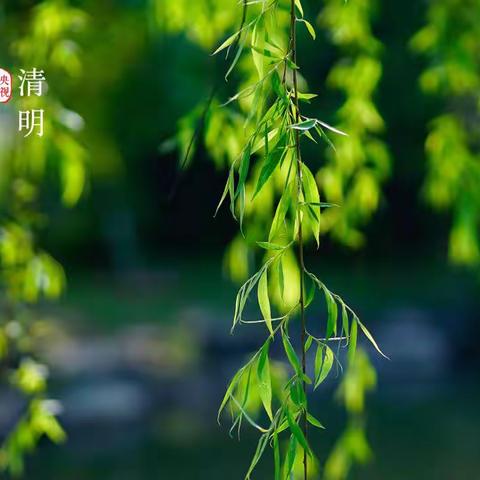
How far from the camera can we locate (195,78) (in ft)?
24.5

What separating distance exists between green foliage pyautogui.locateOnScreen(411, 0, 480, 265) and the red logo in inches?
27.3

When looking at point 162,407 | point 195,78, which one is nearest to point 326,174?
point 162,407

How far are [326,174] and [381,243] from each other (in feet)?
28.7

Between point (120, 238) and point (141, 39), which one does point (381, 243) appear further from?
point (141, 39)

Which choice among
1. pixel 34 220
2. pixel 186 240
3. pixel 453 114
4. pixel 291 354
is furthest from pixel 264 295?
pixel 186 240

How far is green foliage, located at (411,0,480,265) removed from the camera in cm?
150

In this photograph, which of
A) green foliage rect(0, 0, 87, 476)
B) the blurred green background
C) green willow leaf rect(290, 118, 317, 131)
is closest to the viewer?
green willow leaf rect(290, 118, 317, 131)

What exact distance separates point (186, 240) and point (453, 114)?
892cm

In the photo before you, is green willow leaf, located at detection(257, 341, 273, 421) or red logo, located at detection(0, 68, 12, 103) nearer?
green willow leaf, located at detection(257, 341, 273, 421)

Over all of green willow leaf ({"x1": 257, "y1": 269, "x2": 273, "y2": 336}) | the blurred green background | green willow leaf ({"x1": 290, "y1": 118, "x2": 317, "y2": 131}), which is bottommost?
the blurred green background

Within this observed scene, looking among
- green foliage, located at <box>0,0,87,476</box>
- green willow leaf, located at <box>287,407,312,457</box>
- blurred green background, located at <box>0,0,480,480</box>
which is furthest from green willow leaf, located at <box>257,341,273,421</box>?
green foliage, located at <box>0,0,87,476</box>

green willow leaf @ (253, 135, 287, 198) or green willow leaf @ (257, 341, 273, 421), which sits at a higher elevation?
green willow leaf @ (253, 135, 287, 198)

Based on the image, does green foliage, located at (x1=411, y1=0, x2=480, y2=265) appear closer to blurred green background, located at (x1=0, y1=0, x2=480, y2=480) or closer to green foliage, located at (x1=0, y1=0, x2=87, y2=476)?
blurred green background, located at (x1=0, y1=0, x2=480, y2=480)

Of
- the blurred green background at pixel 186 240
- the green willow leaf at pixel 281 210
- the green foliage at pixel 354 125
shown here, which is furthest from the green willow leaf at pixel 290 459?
the green foliage at pixel 354 125
